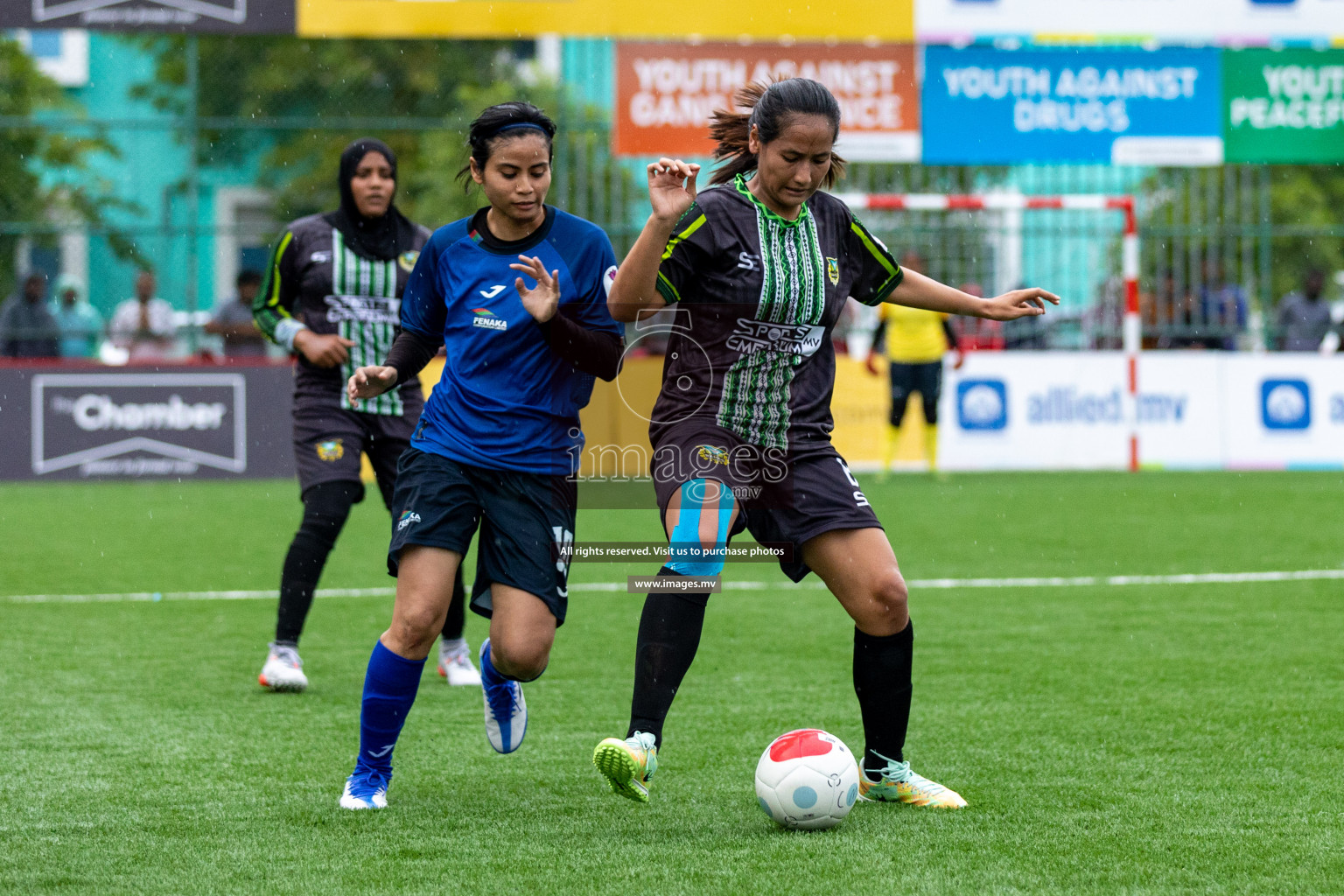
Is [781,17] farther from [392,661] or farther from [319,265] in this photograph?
[392,661]

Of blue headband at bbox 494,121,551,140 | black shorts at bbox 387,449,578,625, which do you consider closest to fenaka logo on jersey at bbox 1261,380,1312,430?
black shorts at bbox 387,449,578,625

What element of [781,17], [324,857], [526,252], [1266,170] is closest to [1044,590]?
[526,252]

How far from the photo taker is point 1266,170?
17.4 metres

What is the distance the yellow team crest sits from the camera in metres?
6.09

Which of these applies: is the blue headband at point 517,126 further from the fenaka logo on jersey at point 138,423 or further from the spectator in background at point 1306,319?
the spectator in background at point 1306,319

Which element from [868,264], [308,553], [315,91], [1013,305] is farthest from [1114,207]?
[315,91]

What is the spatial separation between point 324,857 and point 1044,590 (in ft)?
17.6

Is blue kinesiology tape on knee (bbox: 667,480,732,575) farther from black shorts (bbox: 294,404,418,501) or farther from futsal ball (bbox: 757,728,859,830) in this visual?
black shorts (bbox: 294,404,418,501)

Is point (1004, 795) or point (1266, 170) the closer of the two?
point (1004, 795)

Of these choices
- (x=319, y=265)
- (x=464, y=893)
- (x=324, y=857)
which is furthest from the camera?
(x=319, y=265)

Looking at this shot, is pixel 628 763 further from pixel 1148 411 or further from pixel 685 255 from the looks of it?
pixel 1148 411

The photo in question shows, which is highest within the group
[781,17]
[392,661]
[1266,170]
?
[781,17]

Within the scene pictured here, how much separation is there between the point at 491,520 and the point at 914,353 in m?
10.7

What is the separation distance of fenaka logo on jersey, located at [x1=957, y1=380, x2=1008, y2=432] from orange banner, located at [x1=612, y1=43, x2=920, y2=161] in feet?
7.91
